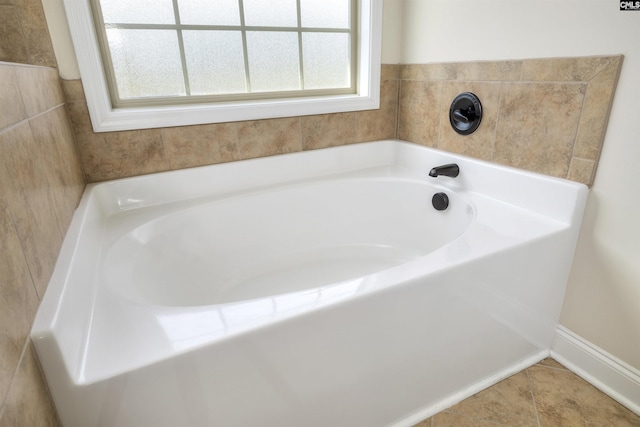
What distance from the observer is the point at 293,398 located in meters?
0.90

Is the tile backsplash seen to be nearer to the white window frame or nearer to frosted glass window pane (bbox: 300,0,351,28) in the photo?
the white window frame

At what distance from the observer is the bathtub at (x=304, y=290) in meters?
0.75

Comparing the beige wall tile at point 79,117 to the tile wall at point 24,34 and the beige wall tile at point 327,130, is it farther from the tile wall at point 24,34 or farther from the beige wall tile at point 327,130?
the beige wall tile at point 327,130

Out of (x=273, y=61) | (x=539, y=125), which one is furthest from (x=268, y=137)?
(x=539, y=125)

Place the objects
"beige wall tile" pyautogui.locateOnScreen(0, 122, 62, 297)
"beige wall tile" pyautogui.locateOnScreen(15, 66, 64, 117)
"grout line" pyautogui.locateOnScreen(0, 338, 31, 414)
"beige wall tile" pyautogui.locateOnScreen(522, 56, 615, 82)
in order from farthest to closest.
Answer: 1. "beige wall tile" pyautogui.locateOnScreen(522, 56, 615, 82)
2. "beige wall tile" pyautogui.locateOnScreen(15, 66, 64, 117)
3. "beige wall tile" pyautogui.locateOnScreen(0, 122, 62, 297)
4. "grout line" pyautogui.locateOnScreen(0, 338, 31, 414)

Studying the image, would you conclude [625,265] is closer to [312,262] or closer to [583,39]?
[583,39]

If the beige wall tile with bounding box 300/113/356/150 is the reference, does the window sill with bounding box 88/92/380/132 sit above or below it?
above

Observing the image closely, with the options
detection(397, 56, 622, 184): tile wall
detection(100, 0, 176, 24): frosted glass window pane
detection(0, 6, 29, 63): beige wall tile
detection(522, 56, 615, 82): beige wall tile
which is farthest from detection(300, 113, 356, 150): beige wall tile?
detection(0, 6, 29, 63): beige wall tile

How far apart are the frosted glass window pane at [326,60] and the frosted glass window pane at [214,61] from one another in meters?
0.35

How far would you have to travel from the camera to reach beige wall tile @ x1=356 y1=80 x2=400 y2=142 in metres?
1.95

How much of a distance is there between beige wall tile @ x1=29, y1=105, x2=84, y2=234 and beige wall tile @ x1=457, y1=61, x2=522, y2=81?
153cm

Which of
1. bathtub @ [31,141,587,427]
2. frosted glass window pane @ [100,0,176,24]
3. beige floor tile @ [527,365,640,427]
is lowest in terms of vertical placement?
beige floor tile @ [527,365,640,427]

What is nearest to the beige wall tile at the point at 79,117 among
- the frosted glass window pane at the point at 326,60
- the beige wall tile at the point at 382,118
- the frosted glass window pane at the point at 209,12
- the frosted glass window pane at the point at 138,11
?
the frosted glass window pane at the point at 138,11
